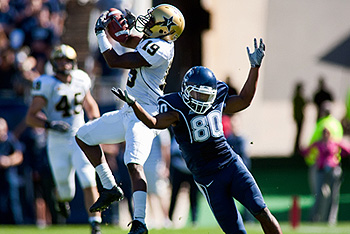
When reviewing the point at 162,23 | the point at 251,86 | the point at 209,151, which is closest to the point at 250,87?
the point at 251,86

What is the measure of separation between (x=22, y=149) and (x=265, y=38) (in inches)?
320

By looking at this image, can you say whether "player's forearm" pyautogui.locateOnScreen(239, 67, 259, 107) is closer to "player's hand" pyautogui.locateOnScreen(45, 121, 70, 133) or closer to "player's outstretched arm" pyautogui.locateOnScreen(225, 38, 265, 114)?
"player's outstretched arm" pyautogui.locateOnScreen(225, 38, 265, 114)

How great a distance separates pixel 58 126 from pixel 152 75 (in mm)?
1902

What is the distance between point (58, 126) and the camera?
915 centimetres

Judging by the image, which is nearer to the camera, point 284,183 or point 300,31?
point 284,183

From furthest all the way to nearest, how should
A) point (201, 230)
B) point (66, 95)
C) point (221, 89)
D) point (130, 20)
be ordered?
point (201, 230)
point (66, 95)
point (130, 20)
point (221, 89)

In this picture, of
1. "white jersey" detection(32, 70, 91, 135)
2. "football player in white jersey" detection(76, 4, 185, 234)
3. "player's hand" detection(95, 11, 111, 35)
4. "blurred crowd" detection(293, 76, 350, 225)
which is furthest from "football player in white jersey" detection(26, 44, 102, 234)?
"blurred crowd" detection(293, 76, 350, 225)

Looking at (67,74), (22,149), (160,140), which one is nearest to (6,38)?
(22,149)

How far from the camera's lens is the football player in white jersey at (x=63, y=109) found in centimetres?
921

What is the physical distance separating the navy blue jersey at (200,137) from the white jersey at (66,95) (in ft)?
8.35

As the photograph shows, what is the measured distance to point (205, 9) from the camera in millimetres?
19188

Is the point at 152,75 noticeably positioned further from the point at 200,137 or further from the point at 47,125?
the point at 47,125

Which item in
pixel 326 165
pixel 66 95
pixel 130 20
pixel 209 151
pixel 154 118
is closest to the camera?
pixel 154 118

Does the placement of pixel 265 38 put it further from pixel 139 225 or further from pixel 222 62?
pixel 139 225
